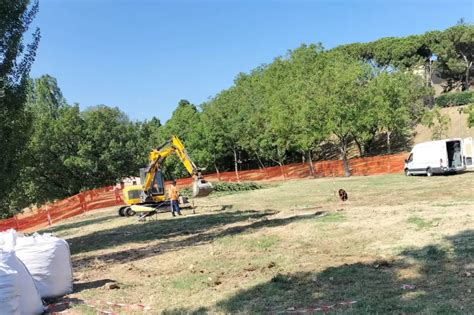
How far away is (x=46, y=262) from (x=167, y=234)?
7.38 m

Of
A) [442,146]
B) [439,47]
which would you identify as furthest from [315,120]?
[439,47]

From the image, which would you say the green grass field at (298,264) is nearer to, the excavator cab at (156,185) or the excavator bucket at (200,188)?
the excavator bucket at (200,188)

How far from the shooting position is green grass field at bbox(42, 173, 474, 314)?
6.64 meters

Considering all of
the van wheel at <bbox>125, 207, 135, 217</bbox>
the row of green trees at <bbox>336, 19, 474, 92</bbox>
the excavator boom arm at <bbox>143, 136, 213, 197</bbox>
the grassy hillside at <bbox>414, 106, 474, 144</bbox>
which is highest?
the row of green trees at <bbox>336, 19, 474, 92</bbox>

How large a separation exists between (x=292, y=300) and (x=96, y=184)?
42510 mm

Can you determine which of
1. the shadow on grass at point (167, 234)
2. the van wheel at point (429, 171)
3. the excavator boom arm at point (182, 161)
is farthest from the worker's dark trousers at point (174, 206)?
the van wheel at point (429, 171)

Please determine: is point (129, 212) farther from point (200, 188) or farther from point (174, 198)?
point (200, 188)

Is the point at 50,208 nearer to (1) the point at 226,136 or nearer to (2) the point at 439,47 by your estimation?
(1) the point at 226,136

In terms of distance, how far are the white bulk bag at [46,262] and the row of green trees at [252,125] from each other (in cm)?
2062

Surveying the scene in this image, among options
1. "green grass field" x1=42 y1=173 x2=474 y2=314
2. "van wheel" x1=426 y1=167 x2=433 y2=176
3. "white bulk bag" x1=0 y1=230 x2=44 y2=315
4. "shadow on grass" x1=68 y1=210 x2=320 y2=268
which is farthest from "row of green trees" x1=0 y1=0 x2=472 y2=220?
"white bulk bag" x1=0 y1=230 x2=44 y2=315

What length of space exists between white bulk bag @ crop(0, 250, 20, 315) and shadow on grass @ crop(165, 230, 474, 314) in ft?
6.47

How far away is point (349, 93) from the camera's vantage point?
38.9 m

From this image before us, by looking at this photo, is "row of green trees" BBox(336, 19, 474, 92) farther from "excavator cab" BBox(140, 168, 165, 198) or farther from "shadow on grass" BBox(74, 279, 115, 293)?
"shadow on grass" BBox(74, 279, 115, 293)

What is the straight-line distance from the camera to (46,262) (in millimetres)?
8211
